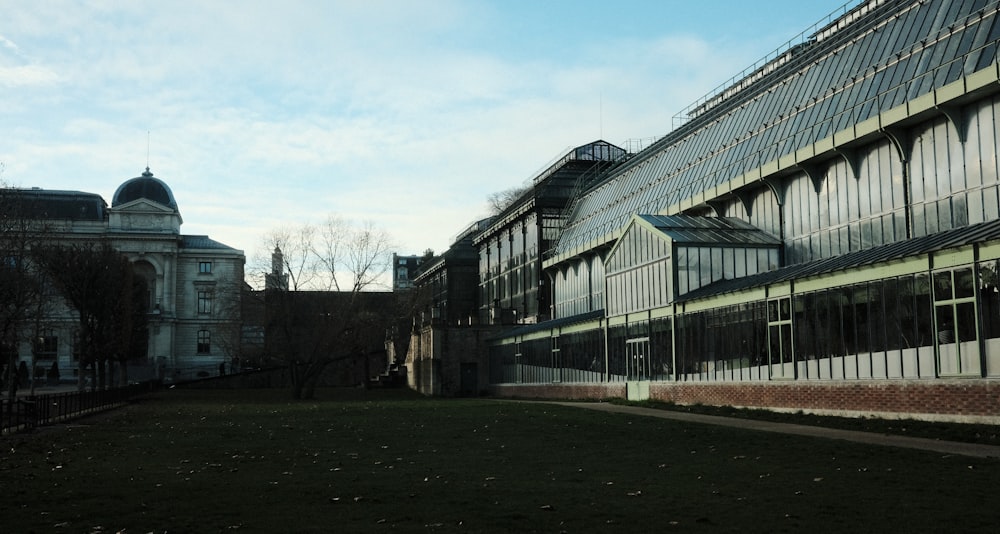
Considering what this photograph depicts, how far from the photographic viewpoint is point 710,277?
133ft

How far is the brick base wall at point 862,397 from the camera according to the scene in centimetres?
2297

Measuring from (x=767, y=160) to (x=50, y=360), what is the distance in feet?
289

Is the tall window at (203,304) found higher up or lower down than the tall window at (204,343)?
higher up

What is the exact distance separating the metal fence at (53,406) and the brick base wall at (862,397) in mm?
22250

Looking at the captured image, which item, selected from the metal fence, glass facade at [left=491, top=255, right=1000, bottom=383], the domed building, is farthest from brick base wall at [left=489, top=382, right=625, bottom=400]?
the domed building

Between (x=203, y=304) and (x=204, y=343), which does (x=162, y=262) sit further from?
(x=204, y=343)

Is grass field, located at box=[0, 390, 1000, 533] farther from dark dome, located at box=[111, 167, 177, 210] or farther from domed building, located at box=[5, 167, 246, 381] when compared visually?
dark dome, located at box=[111, 167, 177, 210]

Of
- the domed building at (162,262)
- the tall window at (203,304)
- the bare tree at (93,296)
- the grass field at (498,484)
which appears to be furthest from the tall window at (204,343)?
the grass field at (498,484)

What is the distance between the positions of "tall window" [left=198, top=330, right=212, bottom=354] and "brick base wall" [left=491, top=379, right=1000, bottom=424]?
280ft


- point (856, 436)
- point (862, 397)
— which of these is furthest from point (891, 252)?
point (856, 436)

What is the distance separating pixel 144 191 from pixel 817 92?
91.2m

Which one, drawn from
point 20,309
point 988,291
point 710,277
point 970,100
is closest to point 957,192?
point 970,100

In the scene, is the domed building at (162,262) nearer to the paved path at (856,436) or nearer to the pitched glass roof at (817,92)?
the pitched glass roof at (817,92)

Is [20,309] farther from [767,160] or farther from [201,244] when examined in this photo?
[201,244]
